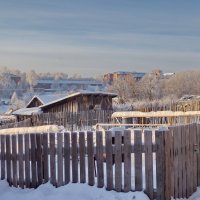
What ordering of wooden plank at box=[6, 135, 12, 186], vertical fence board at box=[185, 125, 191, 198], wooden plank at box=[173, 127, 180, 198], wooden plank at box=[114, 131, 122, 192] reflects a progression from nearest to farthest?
wooden plank at box=[114, 131, 122, 192]
wooden plank at box=[173, 127, 180, 198]
vertical fence board at box=[185, 125, 191, 198]
wooden plank at box=[6, 135, 12, 186]

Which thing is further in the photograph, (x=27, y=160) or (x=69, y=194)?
(x=27, y=160)

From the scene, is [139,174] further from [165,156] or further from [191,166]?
[191,166]

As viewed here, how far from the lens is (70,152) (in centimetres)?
902

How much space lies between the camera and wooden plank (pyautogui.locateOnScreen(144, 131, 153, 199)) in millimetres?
8258

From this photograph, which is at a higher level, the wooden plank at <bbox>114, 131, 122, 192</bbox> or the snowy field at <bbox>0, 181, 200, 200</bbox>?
the wooden plank at <bbox>114, 131, 122, 192</bbox>

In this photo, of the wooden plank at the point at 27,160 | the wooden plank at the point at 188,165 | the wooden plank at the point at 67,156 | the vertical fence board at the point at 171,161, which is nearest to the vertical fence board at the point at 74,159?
the wooden plank at the point at 67,156

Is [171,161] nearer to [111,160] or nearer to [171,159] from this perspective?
[171,159]

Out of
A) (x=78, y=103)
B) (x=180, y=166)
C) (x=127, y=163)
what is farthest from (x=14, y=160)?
(x=78, y=103)

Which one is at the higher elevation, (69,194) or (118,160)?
(118,160)

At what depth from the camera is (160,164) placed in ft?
26.8

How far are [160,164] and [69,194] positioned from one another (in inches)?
76.1

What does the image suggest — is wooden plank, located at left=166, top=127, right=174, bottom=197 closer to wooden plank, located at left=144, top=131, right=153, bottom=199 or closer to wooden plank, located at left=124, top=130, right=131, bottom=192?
wooden plank, located at left=144, top=131, right=153, bottom=199

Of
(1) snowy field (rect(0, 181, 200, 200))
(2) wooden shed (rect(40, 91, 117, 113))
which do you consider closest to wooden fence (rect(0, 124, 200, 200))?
(1) snowy field (rect(0, 181, 200, 200))

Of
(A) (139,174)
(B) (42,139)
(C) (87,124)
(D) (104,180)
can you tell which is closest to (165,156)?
(A) (139,174)
